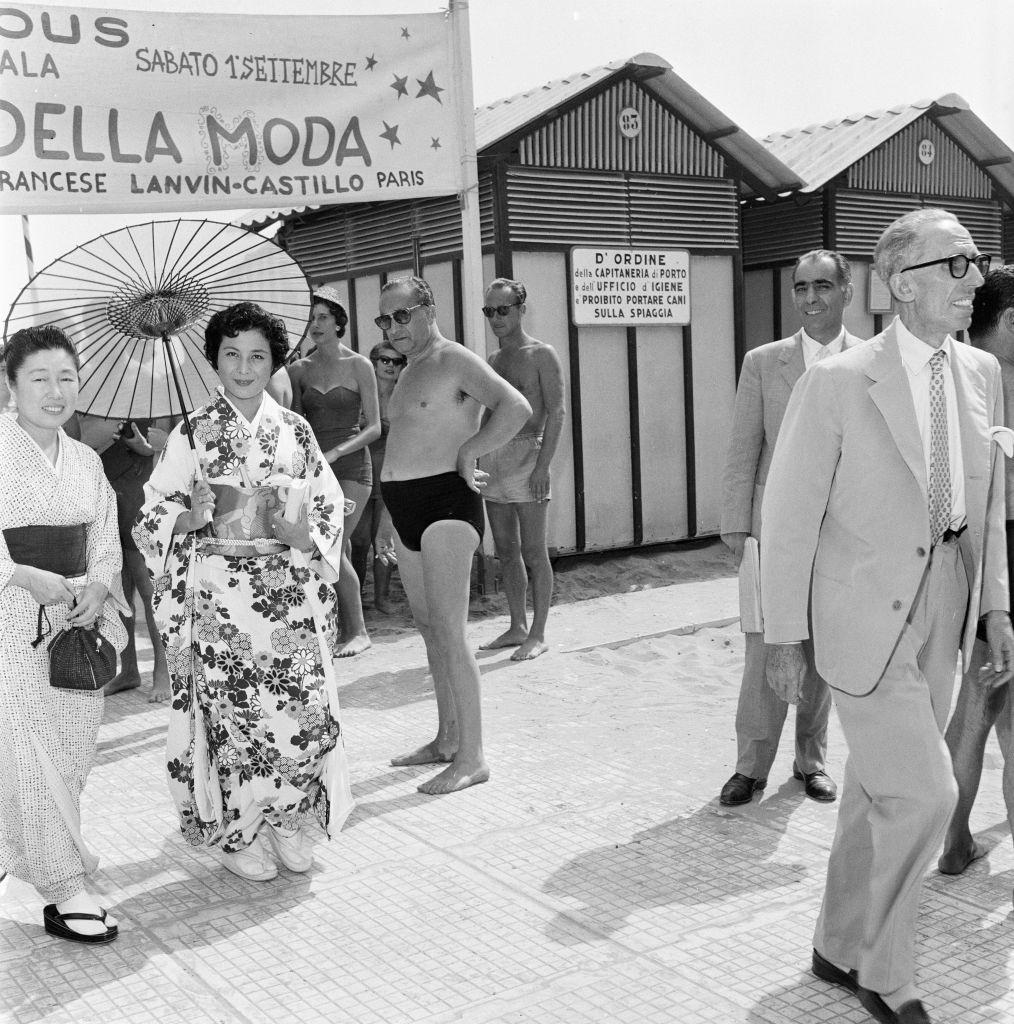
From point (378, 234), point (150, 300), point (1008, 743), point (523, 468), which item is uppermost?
point (378, 234)

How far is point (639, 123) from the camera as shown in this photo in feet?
34.6

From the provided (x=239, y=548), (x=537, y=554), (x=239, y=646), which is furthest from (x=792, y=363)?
(x=537, y=554)

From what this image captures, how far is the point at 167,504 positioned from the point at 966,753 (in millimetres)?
2713

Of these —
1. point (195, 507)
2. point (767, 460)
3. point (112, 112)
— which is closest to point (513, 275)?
point (112, 112)

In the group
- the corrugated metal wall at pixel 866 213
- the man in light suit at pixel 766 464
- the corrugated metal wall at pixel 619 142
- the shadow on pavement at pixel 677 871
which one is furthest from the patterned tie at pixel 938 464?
the corrugated metal wall at pixel 866 213

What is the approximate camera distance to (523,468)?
24.9ft

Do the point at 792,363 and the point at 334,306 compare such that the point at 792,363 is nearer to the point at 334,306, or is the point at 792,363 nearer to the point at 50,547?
the point at 50,547

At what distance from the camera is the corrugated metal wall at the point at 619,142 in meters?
10.1

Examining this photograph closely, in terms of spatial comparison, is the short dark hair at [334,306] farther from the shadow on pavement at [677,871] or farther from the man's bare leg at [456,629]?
the shadow on pavement at [677,871]

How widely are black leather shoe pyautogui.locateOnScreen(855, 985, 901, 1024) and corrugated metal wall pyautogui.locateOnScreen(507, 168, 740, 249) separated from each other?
25.0ft

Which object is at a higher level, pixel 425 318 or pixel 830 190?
pixel 830 190

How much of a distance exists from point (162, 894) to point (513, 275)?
21.9 ft

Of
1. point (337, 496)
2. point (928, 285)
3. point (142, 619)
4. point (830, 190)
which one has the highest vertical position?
point (830, 190)

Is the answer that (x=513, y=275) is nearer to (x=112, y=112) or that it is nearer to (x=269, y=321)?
(x=112, y=112)
